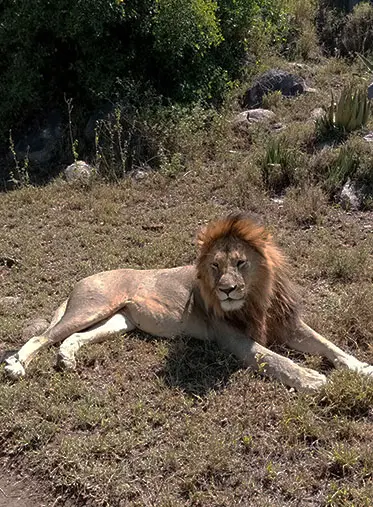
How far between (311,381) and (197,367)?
731 millimetres

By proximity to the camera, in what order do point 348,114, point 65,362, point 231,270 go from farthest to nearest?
point 348,114 → point 65,362 → point 231,270

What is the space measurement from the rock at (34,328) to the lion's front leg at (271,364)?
4.60 ft

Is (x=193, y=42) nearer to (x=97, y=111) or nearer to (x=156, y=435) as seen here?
(x=97, y=111)

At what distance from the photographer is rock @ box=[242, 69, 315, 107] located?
9.39m

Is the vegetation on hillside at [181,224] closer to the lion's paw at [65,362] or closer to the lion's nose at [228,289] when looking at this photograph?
the lion's paw at [65,362]

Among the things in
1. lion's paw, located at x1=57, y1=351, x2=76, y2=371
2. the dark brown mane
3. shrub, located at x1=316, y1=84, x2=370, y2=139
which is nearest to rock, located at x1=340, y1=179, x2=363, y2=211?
shrub, located at x1=316, y1=84, x2=370, y2=139

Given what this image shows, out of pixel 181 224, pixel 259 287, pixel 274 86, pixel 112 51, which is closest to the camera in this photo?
pixel 259 287

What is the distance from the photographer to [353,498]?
299 cm

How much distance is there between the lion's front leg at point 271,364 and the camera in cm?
374

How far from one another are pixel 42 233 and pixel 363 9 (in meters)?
7.35

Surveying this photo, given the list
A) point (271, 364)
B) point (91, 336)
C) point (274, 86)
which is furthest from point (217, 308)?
point (274, 86)

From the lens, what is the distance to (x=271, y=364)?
153 inches

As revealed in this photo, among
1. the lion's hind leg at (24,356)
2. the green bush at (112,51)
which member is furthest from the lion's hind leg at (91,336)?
the green bush at (112,51)

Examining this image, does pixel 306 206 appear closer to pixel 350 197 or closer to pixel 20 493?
pixel 350 197
